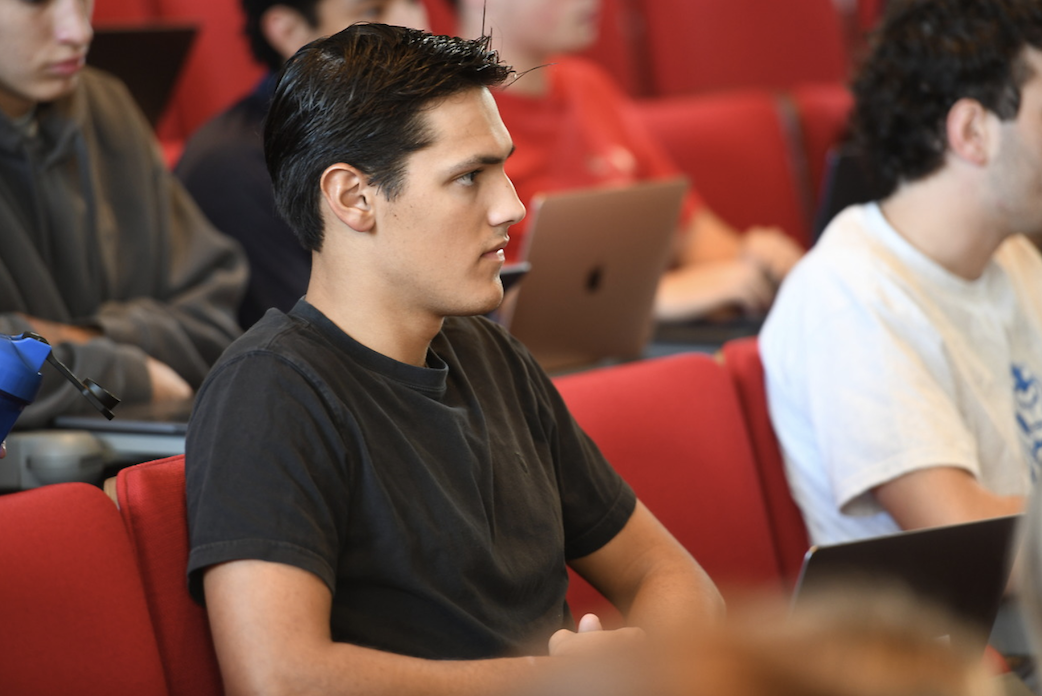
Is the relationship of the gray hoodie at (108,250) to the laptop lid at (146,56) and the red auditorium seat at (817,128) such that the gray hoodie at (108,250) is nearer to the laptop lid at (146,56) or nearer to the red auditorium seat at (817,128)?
the laptop lid at (146,56)

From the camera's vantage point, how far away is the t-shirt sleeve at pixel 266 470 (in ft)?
2.76

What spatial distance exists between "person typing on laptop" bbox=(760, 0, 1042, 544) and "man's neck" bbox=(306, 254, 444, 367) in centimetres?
60

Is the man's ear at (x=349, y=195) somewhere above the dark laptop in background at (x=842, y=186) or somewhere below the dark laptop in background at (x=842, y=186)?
above

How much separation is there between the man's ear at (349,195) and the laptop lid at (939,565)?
48 centimetres

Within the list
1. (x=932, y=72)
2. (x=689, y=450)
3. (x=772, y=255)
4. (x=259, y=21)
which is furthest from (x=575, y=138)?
(x=689, y=450)

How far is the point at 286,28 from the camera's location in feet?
6.45

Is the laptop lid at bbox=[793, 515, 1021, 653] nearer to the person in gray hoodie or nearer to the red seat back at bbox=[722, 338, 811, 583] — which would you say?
the red seat back at bbox=[722, 338, 811, 583]

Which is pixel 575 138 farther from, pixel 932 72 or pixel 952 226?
pixel 952 226

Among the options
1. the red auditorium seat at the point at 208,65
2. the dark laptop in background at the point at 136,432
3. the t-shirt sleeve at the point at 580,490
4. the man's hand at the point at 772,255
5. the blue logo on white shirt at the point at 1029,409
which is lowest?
the man's hand at the point at 772,255

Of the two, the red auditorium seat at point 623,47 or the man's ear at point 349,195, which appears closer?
the man's ear at point 349,195

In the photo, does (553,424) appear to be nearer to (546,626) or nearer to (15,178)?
(546,626)

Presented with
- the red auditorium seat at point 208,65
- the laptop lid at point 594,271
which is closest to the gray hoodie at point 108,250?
the laptop lid at point 594,271

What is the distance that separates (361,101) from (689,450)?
0.67 m

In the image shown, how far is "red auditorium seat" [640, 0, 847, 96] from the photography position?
11.5 ft
